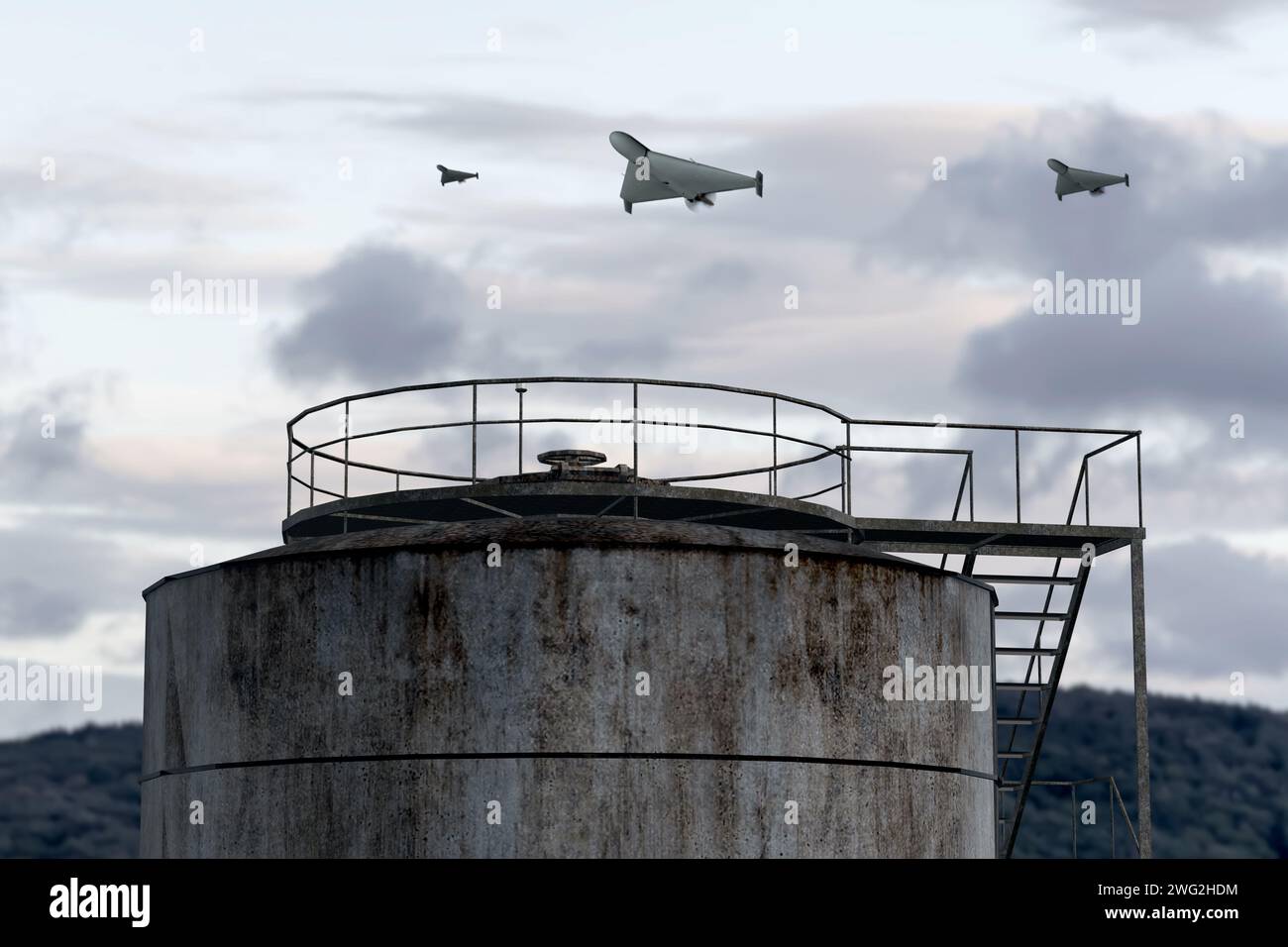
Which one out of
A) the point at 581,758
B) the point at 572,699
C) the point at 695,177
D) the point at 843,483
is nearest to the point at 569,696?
the point at 572,699

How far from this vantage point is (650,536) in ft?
61.7

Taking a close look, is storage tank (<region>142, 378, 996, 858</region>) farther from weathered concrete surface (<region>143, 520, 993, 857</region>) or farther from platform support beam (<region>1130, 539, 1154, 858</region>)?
platform support beam (<region>1130, 539, 1154, 858</region>)

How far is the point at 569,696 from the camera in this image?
59.7ft

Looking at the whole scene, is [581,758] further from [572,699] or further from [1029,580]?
[1029,580]

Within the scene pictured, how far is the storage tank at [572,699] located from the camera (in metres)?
18.2

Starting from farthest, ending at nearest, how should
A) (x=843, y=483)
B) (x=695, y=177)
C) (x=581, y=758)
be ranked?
(x=695, y=177) → (x=843, y=483) → (x=581, y=758)

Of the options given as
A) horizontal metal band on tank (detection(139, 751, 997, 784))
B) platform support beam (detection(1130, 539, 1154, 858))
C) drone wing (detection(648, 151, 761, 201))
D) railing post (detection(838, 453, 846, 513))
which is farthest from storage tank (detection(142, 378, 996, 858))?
drone wing (detection(648, 151, 761, 201))

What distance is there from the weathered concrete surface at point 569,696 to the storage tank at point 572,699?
0.02 meters

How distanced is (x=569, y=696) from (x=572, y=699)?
4 centimetres

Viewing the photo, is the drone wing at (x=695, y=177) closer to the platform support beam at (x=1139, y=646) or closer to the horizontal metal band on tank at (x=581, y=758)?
the platform support beam at (x=1139, y=646)

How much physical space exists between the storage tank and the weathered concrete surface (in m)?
0.02
